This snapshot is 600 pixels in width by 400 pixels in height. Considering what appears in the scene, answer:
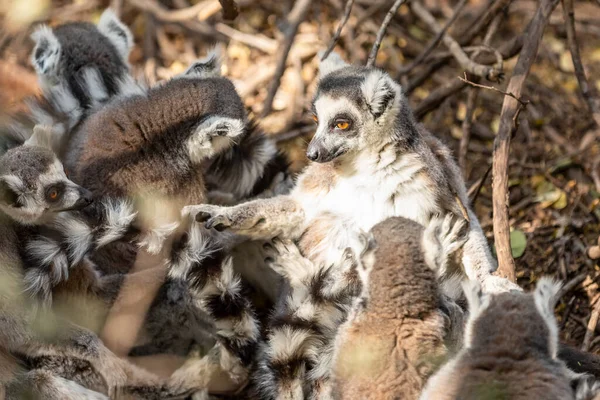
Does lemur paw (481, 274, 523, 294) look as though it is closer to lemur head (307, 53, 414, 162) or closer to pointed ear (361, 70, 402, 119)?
lemur head (307, 53, 414, 162)

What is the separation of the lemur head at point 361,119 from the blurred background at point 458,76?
1016mm

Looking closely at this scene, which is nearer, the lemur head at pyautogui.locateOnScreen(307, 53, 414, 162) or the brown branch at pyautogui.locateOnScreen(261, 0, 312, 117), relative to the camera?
the lemur head at pyautogui.locateOnScreen(307, 53, 414, 162)

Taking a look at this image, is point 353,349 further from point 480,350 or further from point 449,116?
point 449,116

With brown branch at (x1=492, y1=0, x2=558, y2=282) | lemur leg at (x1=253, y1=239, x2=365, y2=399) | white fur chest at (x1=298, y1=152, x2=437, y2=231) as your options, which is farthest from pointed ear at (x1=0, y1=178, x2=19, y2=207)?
brown branch at (x1=492, y1=0, x2=558, y2=282)

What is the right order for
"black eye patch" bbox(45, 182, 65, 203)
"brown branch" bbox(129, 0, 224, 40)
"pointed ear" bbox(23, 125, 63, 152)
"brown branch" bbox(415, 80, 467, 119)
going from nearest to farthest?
"black eye patch" bbox(45, 182, 65, 203) < "pointed ear" bbox(23, 125, 63, 152) < "brown branch" bbox(415, 80, 467, 119) < "brown branch" bbox(129, 0, 224, 40)

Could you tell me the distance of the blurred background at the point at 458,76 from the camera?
18.5 feet

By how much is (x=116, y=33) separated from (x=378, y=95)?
116 inches

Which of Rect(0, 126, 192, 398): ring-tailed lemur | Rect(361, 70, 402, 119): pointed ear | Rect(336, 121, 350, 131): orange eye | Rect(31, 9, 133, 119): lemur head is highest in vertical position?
Rect(31, 9, 133, 119): lemur head

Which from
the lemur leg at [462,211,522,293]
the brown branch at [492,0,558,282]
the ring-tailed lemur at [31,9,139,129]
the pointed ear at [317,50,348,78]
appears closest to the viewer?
the lemur leg at [462,211,522,293]

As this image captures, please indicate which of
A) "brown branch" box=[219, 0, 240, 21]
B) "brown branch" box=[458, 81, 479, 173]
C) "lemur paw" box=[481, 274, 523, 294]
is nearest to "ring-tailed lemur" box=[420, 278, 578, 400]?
"lemur paw" box=[481, 274, 523, 294]

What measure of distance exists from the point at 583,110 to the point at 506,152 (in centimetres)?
293

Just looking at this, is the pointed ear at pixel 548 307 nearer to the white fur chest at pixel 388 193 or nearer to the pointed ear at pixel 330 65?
the white fur chest at pixel 388 193

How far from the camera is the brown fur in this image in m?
3.48

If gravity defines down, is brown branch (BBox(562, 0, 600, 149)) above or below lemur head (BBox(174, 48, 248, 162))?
above
